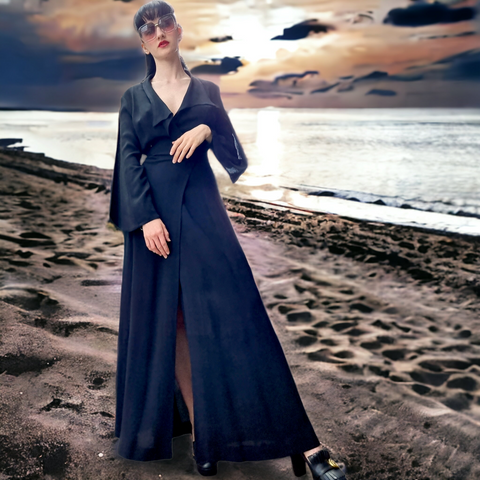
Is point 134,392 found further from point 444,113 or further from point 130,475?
point 444,113

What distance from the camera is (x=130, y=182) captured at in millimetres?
1163

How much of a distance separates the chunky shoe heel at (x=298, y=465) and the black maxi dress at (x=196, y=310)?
9 cm

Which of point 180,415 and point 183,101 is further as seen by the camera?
point 180,415

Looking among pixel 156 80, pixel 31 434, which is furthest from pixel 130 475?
pixel 156 80

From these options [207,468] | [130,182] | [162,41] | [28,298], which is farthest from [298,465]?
[28,298]

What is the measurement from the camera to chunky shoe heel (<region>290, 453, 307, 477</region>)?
1.28m

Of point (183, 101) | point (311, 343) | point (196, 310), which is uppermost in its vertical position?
point (183, 101)

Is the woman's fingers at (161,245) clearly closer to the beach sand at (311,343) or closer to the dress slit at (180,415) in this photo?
the dress slit at (180,415)

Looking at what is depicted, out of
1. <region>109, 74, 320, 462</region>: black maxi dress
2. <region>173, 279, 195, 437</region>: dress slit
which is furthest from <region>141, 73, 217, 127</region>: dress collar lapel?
<region>173, 279, 195, 437</region>: dress slit

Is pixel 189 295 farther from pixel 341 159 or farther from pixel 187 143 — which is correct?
pixel 341 159

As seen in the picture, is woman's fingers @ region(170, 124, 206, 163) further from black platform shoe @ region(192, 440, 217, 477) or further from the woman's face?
black platform shoe @ region(192, 440, 217, 477)

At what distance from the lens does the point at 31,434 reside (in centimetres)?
143

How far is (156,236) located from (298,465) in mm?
737

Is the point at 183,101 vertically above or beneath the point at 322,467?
above
